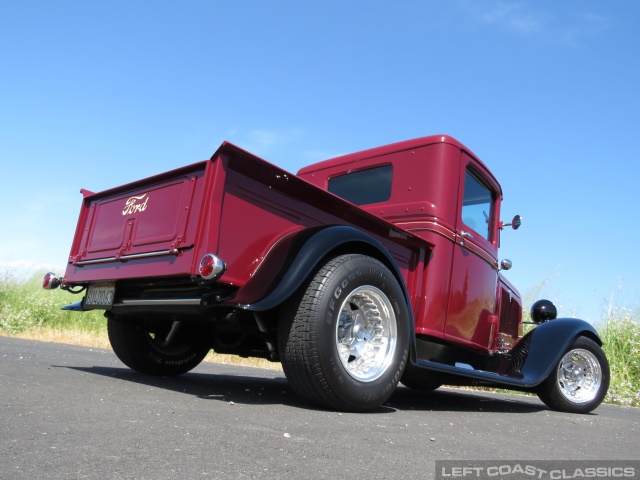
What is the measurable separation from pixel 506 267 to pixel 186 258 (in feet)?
11.9

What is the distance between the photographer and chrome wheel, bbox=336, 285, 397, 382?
3377 mm

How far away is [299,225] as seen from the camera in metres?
3.54

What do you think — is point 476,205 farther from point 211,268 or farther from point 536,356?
point 211,268

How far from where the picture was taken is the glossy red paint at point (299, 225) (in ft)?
10.4

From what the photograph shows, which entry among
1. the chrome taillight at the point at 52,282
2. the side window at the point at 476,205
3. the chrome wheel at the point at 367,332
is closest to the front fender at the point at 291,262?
the chrome wheel at the point at 367,332

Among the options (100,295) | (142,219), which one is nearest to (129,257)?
(142,219)

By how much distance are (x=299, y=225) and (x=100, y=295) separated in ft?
4.96

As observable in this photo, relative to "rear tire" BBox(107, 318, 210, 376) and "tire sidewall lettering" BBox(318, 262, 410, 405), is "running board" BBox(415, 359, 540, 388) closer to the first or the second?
"tire sidewall lettering" BBox(318, 262, 410, 405)

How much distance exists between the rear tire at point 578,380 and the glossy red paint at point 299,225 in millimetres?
624

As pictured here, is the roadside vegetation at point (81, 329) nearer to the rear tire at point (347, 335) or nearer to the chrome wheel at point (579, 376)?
the chrome wheel at point (579, 376)

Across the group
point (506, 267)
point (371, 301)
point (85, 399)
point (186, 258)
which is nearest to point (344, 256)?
point (371, 301)

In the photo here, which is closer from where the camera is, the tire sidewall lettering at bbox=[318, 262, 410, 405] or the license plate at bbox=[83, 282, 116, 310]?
the tire sidewall lettering at bbox=[318, 262, 410, 405]

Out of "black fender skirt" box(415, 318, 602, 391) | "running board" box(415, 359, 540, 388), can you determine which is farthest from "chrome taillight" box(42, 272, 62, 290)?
"black fender skirt" box(415, 318, 602, 391)

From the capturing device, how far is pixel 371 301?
3.51 meters
